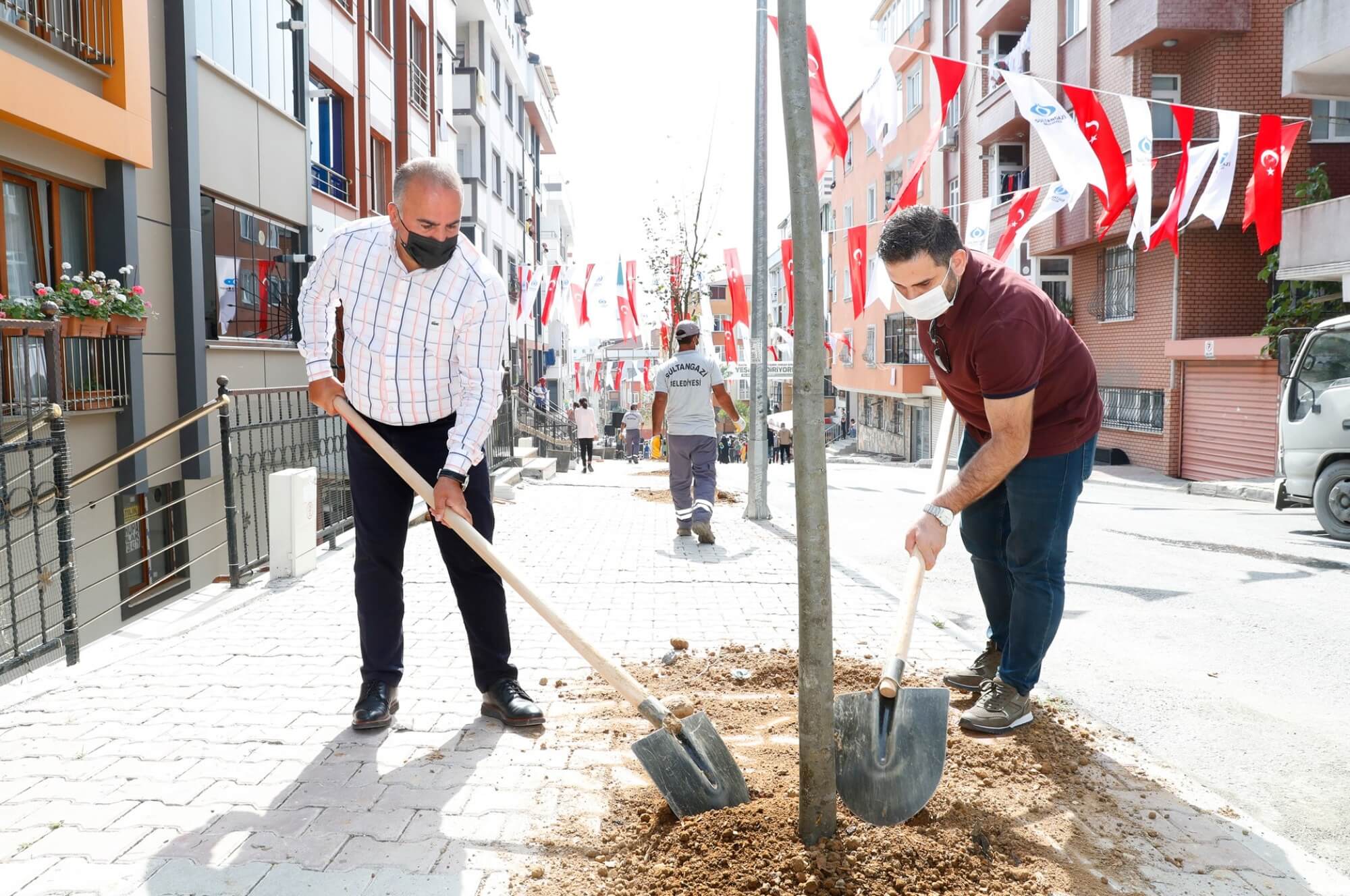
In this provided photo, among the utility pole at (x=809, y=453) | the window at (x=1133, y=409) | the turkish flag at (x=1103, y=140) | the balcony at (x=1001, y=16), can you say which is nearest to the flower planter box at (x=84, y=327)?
the utility pole at (x=809, y=453)

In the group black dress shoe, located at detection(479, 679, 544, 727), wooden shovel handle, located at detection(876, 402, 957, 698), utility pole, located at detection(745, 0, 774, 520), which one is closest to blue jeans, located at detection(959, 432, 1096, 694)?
wooden shovel handle, located at detection(876, 402, 957, 698)

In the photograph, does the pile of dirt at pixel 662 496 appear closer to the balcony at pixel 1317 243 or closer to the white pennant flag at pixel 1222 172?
the white pennant flag at pixel 1222 172

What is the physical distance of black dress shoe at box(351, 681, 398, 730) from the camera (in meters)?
3.63

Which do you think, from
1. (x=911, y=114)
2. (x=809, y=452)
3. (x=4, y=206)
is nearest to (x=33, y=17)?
(x=4, y=206)

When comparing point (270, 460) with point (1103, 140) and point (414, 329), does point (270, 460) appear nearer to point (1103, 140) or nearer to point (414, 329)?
point (414, 329)

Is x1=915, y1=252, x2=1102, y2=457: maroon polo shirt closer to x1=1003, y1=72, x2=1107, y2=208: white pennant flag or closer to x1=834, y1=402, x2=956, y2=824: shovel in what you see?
x1=834, y1=402, x2=956, y2=824: shovel

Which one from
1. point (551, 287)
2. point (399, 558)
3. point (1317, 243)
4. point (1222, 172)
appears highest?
point (1222, 172)

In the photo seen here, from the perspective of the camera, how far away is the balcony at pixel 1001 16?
2635cm

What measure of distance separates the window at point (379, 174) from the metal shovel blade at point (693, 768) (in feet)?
57.8

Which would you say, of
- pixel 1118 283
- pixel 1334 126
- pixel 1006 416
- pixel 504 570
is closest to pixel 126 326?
pixel 504 570

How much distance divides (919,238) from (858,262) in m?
16.7

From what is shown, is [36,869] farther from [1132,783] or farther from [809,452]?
A: [1132,783]

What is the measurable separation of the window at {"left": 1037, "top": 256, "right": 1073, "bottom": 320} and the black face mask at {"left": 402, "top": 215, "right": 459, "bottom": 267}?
2398cm

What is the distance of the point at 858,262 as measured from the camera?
1945 cm
